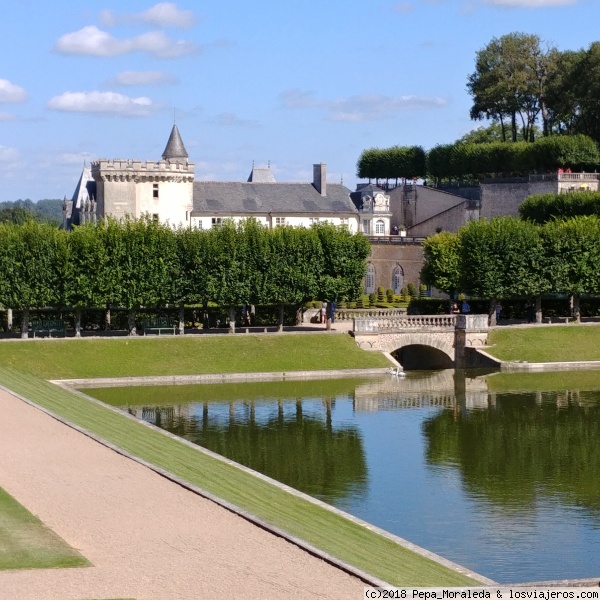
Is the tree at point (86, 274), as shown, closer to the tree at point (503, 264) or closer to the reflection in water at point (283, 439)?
the reflection in water at point (283, 439)

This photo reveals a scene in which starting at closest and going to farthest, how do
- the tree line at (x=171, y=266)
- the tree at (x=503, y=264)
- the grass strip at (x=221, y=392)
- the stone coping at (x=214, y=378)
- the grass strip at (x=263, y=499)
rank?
1. the grass strip at (x=263, y=499)
2. the grass strip at (x=221, y=392)
3. the stone coping at (x=214, y=378)
4. the tree line at (x=171, y=266)
5. the tree at (x=503, y=264)

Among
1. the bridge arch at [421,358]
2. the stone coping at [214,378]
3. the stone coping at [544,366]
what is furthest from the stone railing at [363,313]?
the stone coping at [214,378]

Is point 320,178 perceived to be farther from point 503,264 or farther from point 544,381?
Result: point 544,381

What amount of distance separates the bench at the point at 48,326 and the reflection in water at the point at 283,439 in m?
12.6

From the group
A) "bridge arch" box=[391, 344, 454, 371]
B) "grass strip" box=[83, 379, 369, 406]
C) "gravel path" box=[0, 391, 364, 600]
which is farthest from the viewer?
"bridge arch" box=[391, 344, 454, 371]

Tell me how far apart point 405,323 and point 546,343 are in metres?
6.23

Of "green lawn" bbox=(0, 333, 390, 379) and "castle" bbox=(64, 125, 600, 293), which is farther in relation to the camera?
"castle" bbox=(64, 125, 600, 293)

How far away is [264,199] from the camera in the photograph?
84562mm

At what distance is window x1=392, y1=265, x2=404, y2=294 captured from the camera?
81250 millimetres

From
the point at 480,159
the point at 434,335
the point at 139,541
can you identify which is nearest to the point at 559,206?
the point at 480,159

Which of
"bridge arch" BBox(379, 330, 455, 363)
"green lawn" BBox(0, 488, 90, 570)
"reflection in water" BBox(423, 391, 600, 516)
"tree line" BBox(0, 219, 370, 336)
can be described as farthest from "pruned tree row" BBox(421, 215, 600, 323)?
"green lawn" BBox(0, 488, 90, 570)

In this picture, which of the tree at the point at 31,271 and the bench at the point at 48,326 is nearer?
the tree at the point at 31,271

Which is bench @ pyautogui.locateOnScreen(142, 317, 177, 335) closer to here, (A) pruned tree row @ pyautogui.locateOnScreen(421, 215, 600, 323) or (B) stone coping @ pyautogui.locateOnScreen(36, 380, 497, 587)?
(A) pruned tree row @ pyautogui.locateOnScreen(421, 215, 600, 323)

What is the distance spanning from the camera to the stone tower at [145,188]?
7962 cm
